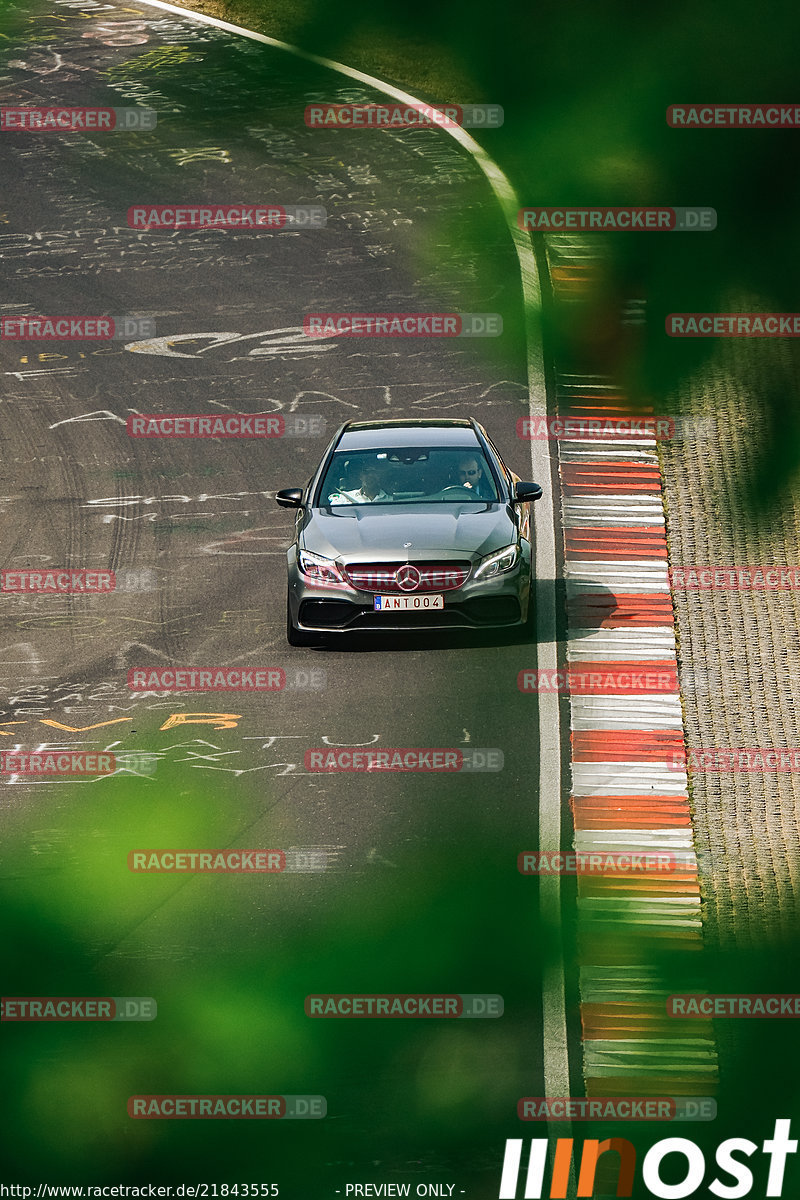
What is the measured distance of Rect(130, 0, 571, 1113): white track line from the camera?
7.81 meters

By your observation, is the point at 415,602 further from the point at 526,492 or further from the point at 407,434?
the point at 407,434

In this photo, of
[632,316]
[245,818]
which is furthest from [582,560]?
[632,316]

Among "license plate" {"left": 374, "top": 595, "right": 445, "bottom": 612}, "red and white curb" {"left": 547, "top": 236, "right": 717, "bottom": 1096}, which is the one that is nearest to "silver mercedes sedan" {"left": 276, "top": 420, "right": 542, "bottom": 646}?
"license plate" {"left": 374, "top": 595, "right": 445, "bottom": 612}

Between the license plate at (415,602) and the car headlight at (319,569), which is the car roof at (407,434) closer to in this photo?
the car headlight at (319,569)

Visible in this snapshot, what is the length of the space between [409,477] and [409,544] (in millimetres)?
1214

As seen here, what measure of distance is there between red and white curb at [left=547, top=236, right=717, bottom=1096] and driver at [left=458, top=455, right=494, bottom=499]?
147 centimetres

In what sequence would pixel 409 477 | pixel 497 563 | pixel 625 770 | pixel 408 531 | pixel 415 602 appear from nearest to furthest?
pixel 625 770
pixel 415 602
pixel 497 563
pixel 408 531
pixel 409 477

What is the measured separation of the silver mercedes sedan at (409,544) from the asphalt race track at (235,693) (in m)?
0.58

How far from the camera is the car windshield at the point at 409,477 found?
1450cm

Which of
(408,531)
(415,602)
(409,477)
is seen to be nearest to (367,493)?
(409,477)

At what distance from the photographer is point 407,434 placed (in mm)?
15422

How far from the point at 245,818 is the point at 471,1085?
406 centimetres

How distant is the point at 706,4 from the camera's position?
3.26m

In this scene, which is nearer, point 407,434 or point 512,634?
point 512,634
